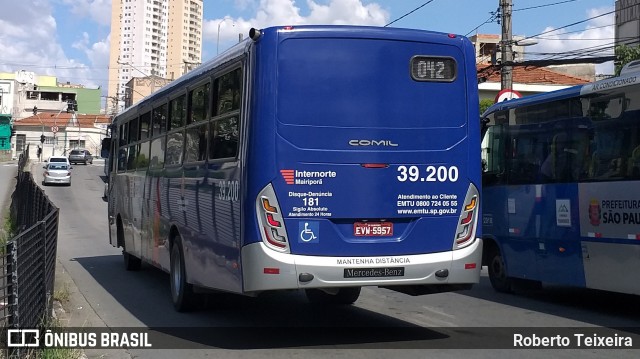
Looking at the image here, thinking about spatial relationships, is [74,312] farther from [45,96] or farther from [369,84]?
[45,96]

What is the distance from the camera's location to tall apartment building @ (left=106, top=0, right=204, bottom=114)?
165250 mm

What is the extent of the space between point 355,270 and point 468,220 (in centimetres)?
143

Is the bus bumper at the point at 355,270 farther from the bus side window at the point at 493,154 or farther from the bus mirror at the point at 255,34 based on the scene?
the bus side window at the point at 493,154

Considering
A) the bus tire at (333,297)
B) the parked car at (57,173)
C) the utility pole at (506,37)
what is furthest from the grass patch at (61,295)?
the parked car at (57,173)

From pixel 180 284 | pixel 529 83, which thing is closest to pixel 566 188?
pixel 180 284

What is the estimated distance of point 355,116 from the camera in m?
7.99

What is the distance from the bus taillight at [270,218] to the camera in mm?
7672

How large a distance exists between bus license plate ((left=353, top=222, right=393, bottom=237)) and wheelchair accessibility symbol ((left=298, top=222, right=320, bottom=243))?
43 centimetres

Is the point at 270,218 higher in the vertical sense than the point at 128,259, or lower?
higher

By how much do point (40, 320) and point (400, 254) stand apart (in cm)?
384

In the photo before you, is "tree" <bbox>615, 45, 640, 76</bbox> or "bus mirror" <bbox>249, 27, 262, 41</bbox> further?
"tree" <bbox>615, 45, 640, 76</bbox>

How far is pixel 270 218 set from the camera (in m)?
7.68

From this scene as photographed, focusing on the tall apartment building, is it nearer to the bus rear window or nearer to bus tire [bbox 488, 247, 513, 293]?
bus tire [bbox 488, 247, 513, 293]

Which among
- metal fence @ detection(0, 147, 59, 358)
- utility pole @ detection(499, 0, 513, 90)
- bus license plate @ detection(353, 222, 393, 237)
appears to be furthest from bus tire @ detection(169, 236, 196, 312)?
utility pole @ detection(499, 0, 513, 90)
